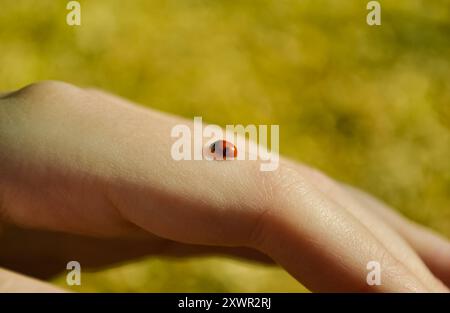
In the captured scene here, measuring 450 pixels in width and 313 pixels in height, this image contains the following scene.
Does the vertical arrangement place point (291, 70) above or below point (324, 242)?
above

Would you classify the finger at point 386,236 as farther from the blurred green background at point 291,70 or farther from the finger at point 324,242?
the blurred green background at point 291,70

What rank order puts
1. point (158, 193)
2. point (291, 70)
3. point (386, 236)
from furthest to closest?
point (291, 70), point (386, 236), point (158, 193)

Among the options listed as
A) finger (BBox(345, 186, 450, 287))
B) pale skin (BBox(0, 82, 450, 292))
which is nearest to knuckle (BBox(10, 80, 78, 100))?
pale skin (BBox(0, 82, 450, 292))

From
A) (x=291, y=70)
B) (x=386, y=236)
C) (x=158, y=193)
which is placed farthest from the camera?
(x=291, y=70)

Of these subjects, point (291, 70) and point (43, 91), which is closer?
point (43, 91)

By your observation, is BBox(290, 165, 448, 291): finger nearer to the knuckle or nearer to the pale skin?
the pale skin

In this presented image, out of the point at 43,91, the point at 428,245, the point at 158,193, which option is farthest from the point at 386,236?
the point at 43,91

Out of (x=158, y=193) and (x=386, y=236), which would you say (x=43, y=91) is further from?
(x=386, y=236)
